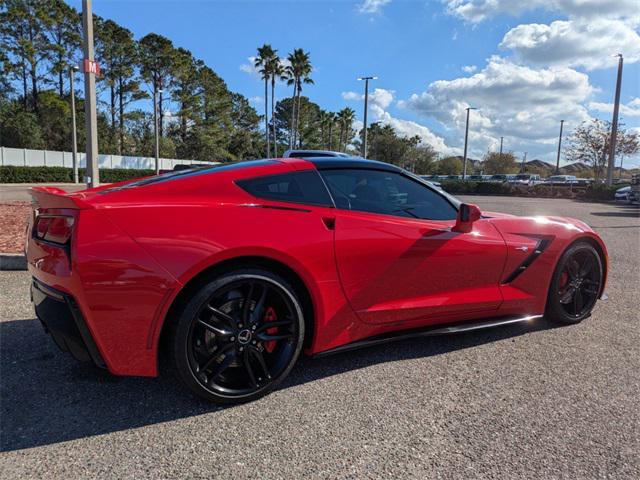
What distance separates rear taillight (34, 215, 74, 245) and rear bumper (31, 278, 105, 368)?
0.26m

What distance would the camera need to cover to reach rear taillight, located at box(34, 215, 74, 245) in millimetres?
2273

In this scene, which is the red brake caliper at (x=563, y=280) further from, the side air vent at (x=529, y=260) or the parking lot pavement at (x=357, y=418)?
the parking lot pavement at (x=357, y=418)

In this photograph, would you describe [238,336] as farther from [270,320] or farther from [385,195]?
[385,195]

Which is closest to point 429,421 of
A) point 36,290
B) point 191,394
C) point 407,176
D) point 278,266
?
point 278,266

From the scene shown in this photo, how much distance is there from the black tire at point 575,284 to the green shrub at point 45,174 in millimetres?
26898

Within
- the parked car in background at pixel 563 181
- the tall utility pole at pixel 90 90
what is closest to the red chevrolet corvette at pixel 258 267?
the tall utility pole at pixel 90 90

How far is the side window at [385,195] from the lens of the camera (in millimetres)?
2926

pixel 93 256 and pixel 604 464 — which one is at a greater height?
pixel 93 256

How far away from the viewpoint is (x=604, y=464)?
2.05 m

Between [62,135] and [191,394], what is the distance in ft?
150

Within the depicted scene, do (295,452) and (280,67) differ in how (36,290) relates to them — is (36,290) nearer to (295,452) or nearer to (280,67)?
(295,452)

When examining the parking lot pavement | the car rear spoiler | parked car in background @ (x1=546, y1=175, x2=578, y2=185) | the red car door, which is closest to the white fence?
the car rear spoiler

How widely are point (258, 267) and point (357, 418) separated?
3.18ft

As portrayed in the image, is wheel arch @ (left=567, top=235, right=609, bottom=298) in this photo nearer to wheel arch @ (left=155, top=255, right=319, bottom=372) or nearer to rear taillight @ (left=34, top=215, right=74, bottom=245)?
wheel arch @ (left=155, top=255, right=319, bottom=372)
